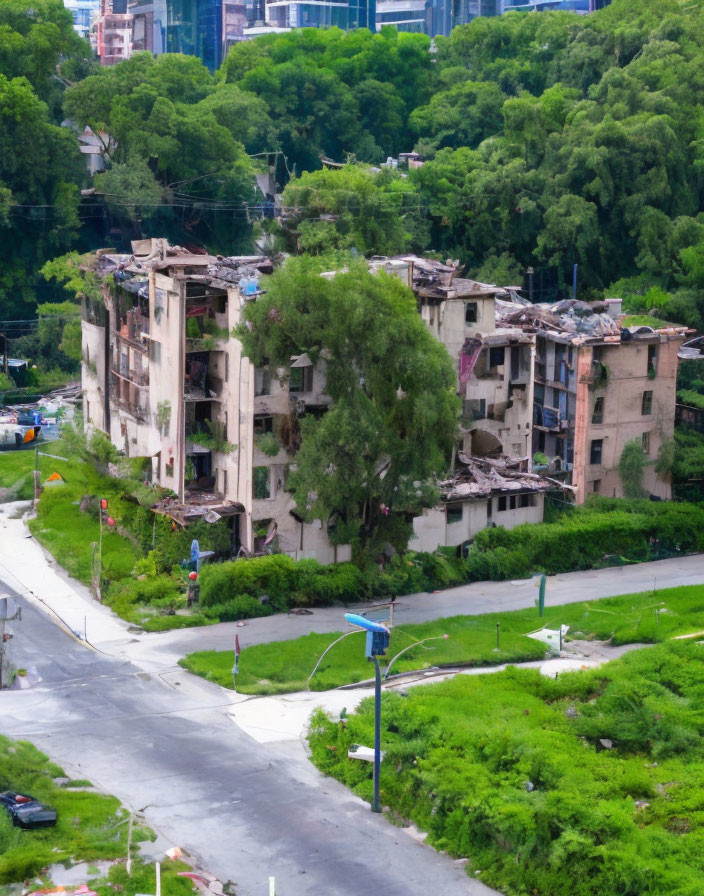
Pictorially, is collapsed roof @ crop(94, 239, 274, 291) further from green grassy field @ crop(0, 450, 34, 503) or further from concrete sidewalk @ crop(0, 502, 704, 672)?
concrete sidewalk @ crop(0, 502, 704, 672)

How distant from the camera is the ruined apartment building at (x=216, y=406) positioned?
4969cm

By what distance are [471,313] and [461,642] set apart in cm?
1344

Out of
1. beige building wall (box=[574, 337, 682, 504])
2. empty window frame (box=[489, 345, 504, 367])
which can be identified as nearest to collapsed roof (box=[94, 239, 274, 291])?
empty window frame (box=[489, 345, 504, 367])

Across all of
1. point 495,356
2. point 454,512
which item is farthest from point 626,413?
point 454,512

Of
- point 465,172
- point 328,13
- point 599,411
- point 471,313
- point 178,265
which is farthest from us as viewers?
point 328,13

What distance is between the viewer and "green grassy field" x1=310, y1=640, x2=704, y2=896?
32.0 meters

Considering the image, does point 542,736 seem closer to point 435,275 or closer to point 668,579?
point 668,579

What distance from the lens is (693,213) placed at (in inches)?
3391

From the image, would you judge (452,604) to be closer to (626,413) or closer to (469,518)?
(469,518)

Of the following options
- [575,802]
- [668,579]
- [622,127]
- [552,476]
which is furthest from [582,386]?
[622,127]

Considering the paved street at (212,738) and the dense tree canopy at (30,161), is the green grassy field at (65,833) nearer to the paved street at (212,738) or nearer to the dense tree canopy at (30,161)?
the paved street at (212,738)

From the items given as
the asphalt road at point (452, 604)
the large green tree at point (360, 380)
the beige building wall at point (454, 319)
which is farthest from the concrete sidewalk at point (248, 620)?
the beige building wall at point (454, 319)

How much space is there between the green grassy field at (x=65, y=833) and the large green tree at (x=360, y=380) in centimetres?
1382

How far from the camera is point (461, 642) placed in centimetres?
4609
